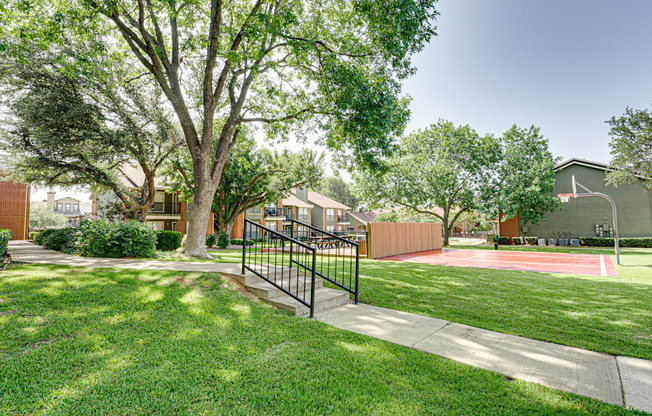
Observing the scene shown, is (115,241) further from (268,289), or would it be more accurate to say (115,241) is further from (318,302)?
(318,302)

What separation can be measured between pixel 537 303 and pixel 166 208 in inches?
1126

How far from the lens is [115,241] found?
26.7 feet

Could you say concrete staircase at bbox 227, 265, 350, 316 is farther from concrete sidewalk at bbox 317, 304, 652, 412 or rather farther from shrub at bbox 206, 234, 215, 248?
shrub at bbox 206, 234, 215, 248

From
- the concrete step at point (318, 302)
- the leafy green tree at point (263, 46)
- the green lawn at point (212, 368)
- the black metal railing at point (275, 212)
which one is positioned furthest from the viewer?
the black metal railing at point (275, 212)

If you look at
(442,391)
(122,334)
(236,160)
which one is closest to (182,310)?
(122,334)

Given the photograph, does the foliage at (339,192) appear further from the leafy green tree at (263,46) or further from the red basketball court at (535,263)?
the leafy green tree at (263,46)

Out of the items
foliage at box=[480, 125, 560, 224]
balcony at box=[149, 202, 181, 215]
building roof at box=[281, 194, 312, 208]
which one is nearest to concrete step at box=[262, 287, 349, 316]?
foliage at box=[480, 125, 560, 224]

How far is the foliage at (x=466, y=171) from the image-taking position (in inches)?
931

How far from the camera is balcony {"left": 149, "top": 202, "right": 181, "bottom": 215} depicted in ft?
87.4

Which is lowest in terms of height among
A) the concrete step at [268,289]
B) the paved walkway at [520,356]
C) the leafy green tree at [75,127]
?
the paved walkway at [520,356]

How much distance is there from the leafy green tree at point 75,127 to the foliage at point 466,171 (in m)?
16.4

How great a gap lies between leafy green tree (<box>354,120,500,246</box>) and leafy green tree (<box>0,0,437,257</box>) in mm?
14200

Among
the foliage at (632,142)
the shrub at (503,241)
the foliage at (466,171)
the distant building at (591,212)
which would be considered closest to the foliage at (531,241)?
the distant building at (591,212)

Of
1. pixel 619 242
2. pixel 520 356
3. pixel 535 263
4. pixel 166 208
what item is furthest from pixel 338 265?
pixel 619 242
